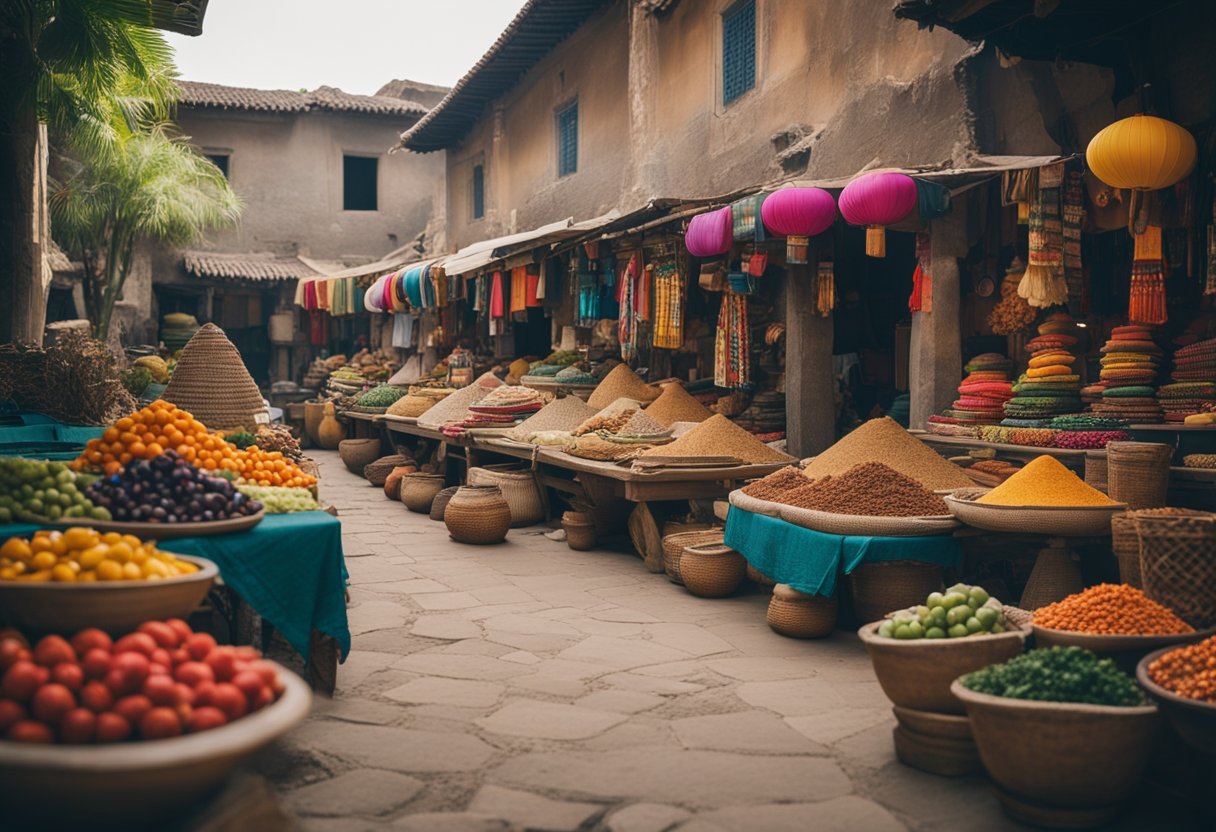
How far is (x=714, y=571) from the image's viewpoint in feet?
21.2

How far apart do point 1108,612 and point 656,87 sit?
→ 1091 cm

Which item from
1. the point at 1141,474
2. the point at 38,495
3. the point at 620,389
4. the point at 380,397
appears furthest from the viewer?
the point at 380,397

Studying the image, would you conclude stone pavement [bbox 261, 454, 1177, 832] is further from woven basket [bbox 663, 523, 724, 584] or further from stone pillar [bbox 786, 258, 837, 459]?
stone pillar [bbox 786, 258, 837, 459]

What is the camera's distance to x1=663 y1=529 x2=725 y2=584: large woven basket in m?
6.95

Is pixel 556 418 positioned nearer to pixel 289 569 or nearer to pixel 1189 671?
pixel 289 569

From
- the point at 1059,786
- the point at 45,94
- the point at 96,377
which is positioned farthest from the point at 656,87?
the point at 1059,786

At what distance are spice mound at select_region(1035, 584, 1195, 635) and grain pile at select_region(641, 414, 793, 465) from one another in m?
3.75

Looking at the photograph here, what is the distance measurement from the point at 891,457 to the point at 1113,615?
267cm

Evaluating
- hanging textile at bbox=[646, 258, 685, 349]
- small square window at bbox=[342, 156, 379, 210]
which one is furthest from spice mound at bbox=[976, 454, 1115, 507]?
small square window at bbox=[342, 156, 379, 210]

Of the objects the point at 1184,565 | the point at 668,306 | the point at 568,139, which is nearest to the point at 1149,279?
the point at 1184,565

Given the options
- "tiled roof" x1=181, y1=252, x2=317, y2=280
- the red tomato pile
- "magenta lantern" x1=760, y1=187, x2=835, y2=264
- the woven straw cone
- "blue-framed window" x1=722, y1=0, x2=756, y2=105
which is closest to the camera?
the red tomato pile

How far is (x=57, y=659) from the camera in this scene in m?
2.50

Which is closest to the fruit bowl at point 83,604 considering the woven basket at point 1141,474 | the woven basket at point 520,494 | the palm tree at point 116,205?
the woven basket at point 1141,474

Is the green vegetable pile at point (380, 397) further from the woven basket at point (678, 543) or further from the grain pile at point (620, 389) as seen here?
the woven basket at point (678, 543)
